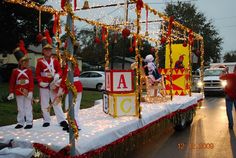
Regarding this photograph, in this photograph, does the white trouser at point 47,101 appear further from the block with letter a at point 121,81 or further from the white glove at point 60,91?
the block with letter a at point 121,81

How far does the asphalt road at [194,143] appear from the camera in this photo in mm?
6929

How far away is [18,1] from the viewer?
6.27 meters

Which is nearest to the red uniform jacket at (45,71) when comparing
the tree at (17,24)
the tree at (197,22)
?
the tree at (17,24)

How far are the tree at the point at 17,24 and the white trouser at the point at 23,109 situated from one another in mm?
17064

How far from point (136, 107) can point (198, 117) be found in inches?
245

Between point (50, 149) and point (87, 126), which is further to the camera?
point (87, 126)

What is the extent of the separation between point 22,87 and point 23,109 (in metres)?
0.42

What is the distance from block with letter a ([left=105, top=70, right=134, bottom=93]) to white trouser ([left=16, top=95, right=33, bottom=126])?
1.93 m

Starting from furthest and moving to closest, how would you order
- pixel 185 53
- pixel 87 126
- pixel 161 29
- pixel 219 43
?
pixel 219 43 < pixel 185 53 < pixel 161 29 < pixel 87 126

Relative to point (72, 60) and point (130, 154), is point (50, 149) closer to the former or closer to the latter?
point (72, 60)

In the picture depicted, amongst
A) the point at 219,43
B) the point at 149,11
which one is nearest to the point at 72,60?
the point at 149,11

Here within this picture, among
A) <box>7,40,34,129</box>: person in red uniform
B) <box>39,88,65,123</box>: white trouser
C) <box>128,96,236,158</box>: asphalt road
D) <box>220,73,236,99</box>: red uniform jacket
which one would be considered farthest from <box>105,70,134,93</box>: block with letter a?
<box>220,73,236,99</box>: red uniform jacket

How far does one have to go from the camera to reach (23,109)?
5.94 m

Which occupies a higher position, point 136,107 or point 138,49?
point 138,49
